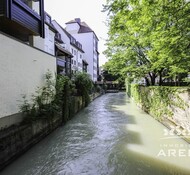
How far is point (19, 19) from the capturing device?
746cm

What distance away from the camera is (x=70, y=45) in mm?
27844

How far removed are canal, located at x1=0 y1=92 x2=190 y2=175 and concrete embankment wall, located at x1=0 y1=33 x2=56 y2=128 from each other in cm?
146

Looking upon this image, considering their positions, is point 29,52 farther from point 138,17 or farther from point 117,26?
point 138,17

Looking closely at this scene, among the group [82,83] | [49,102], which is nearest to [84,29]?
[82,83]

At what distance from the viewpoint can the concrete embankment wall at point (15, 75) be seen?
586 centimetres

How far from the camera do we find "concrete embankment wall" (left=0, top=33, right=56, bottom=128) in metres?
5.86

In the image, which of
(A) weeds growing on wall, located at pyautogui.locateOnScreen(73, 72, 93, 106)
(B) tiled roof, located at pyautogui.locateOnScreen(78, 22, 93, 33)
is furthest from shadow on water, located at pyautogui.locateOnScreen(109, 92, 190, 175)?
(B) tiled roof, located at pyautogui.locateOnScreen(78, 22, 93, 33)

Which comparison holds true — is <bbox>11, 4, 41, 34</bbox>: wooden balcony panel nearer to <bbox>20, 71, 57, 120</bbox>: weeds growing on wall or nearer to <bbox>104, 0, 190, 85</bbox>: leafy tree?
<bbox>20, 71, 57, 120</bbox>: weeds growing on wall

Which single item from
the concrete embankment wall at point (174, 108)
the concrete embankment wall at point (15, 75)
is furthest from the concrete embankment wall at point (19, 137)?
the concrete embankment wall at point (174, 108)

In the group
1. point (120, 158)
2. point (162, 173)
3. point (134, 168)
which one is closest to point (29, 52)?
point (120, 158)

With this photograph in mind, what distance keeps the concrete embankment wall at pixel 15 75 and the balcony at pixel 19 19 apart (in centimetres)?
105

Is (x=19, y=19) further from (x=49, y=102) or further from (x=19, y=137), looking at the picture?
(x=19, y=137)

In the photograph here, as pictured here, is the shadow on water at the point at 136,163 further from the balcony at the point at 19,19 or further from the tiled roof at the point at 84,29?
the tiled roof at the point at 84,29

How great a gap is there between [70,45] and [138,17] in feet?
76.5
